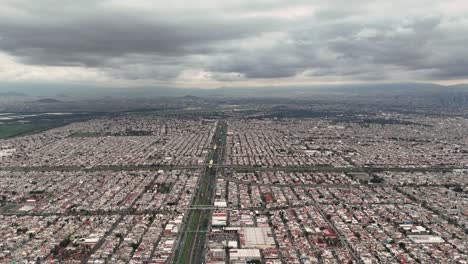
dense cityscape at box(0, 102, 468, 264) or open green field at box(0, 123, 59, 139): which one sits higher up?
open green field at box(0, 123, 59, 139)

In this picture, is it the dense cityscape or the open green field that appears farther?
the open green field

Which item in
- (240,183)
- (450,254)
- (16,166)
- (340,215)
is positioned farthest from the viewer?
(16,166)

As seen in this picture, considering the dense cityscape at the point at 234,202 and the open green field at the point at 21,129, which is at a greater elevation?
the open green field at the point at 21,129

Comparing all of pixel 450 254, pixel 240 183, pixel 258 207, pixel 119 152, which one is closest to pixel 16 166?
pixel 119 152

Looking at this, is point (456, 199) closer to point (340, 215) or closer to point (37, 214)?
point (340, 215)

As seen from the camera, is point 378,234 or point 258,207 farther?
point 258,207

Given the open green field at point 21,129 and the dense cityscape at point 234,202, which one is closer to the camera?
the dense cityscape at point 234,202

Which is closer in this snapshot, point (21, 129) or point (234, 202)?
point (234, 202)

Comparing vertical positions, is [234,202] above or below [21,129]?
below
